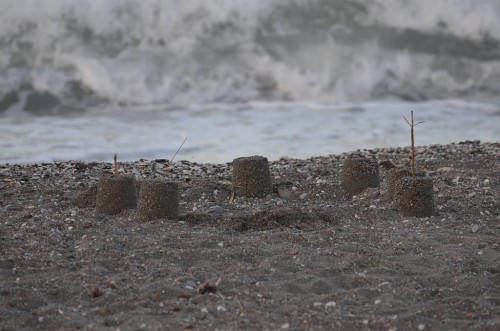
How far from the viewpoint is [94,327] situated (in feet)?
13.5

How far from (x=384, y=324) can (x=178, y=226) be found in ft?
7.32

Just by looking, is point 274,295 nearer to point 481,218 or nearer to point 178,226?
point 178,226

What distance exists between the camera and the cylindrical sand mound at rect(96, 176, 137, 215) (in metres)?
6.42

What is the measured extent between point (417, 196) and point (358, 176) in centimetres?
91

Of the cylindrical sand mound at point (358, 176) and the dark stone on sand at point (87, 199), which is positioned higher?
the cylindrical sand mound at point (358, 176)

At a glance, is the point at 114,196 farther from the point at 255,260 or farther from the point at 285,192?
the point at 255,260

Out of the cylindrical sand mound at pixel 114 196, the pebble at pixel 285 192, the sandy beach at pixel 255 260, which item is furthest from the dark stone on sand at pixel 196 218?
the pebble at pixel 285 192

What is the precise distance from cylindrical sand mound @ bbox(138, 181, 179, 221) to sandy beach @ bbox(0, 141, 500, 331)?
3.8 inches

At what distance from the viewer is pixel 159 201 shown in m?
6.15

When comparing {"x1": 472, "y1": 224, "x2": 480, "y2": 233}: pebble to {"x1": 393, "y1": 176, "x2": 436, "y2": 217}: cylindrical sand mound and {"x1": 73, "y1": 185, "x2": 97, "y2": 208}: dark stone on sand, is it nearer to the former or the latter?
{"x1": 393, "y1": 176, "x2": 436, "y2": 217}: cylindrical sand mound

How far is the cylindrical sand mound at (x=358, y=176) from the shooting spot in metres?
7.11

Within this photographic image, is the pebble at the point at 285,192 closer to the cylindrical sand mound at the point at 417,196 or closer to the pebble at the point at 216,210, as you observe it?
the pebble at the point at 216,210

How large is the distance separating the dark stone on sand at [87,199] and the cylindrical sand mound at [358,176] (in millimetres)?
2094

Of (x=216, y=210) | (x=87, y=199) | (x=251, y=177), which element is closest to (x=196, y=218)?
(x=216, y=210)
